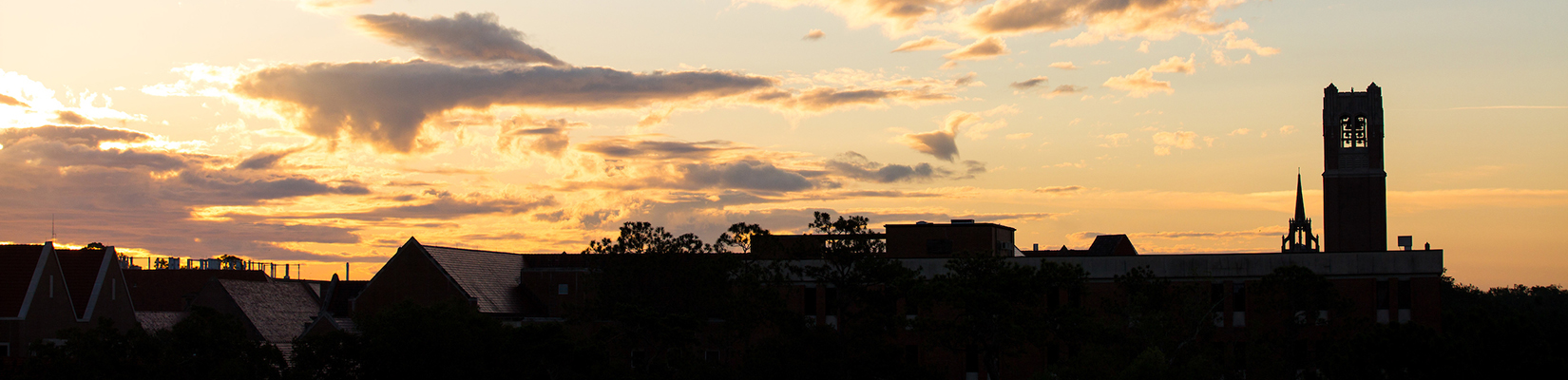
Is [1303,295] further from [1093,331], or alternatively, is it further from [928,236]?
[928,236]

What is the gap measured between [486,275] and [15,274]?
82.2 ft

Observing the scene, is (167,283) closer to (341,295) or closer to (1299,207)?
(341,295)

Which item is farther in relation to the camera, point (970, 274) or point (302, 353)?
point (970, 274)

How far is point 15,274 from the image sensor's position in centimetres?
6344

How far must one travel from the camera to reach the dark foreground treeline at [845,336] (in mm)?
42781

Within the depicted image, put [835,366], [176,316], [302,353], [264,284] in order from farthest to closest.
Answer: [264,284] < [176,316] < [835,366] < [302,353]

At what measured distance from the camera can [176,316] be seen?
9688cm

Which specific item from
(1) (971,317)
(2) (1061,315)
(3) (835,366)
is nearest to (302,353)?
(3) (835,366)

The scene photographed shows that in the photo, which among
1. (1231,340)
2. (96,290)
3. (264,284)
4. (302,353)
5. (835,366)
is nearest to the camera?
(302,353)

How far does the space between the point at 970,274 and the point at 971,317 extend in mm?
2287

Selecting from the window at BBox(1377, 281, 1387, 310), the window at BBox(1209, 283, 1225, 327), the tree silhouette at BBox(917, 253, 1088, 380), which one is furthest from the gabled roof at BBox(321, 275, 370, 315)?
the window at BBox(1377, 281, 1387, 310)

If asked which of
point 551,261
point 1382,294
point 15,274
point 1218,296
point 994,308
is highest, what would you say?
point 551,261

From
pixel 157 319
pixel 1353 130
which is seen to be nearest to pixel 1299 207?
pixel 1353 130

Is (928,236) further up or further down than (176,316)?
further up
